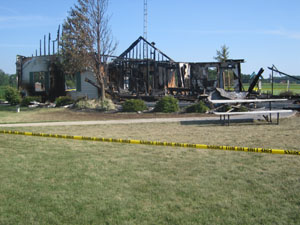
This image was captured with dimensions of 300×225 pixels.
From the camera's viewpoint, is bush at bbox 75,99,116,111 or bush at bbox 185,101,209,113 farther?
bush at bbox 75,99,116,111

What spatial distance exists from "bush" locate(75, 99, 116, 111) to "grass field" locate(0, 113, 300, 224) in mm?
9624

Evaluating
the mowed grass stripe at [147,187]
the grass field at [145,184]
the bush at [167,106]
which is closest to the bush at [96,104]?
the bush at [167,106]

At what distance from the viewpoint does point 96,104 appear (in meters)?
19.0

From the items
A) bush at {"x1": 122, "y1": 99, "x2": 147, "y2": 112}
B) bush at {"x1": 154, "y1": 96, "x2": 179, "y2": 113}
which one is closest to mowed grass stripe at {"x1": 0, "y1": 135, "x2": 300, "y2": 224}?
bush at {"x1": 154, "y1": 96, "x2": 179, "y2": 113}

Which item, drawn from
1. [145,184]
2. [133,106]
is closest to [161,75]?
[133,106]

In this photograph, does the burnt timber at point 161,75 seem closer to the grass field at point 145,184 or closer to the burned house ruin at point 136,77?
the burned house ruin at point 136,77

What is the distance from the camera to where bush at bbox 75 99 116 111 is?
1811 cm

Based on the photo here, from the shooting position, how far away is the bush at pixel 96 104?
18.1 meters

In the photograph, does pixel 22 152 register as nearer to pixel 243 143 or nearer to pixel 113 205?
pixel 113 205

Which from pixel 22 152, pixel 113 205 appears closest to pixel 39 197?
pixel 113 205

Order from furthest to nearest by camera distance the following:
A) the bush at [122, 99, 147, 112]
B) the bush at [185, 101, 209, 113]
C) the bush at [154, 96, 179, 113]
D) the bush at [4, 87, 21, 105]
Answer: the bush at [4, 87, 21, 105] → the bush at [122, 99, 147, 112] → the bush at [154, 96, 179, 113] → the bush at [185, 101, 209, 113]

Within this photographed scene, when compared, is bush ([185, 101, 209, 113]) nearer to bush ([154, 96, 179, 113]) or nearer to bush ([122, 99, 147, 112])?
bush ([154, 96, 179, 113])

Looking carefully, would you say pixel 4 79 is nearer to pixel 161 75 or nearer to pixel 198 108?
pixel 161 75

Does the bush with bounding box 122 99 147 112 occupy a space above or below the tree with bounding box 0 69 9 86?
below
